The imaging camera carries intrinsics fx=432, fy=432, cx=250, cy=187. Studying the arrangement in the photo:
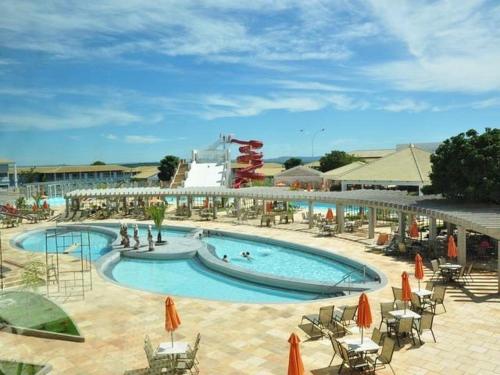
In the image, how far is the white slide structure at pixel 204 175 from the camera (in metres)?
45.9

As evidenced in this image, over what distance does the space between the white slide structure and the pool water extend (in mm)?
22012

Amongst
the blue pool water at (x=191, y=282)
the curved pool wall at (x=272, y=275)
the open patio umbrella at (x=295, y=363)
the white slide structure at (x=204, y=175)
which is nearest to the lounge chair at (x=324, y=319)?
the open patio umbrella at (x=295, y=363)

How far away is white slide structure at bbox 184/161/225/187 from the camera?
45.9 m

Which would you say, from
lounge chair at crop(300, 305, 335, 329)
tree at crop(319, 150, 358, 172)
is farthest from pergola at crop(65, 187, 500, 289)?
tree at crop(319, 150, 358, 172)

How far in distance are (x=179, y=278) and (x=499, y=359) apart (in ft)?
39.2

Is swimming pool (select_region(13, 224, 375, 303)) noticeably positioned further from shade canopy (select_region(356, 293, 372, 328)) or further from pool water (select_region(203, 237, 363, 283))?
shade canopy (select_region(356, 293, 372, 328))

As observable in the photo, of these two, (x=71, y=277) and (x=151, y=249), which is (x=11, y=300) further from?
(x=151, y=249)

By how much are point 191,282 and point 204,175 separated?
31.5 metres

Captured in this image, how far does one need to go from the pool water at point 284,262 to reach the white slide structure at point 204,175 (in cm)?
2201

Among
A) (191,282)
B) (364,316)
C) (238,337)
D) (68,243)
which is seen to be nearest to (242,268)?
(191,282)

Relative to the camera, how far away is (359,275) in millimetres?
16312

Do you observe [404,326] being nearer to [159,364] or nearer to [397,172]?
[159,364]

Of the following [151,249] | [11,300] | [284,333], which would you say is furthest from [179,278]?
[284,333]

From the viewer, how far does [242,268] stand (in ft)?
55.0
